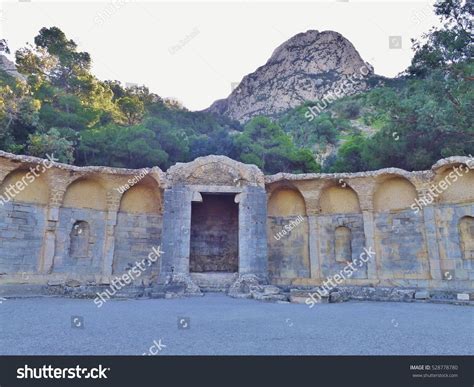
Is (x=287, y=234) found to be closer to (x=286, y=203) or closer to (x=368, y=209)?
(x=286, y=203)

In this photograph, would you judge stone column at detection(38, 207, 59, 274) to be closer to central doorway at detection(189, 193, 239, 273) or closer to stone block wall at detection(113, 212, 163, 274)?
stone block wall at detection(113, 212, 163, 274)

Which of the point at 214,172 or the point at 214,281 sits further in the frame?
the point at 214,172

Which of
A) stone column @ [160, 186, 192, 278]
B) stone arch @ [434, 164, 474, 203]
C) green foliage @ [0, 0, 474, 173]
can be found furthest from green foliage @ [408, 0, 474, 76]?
stone column @ [160, 186, 192, 278]

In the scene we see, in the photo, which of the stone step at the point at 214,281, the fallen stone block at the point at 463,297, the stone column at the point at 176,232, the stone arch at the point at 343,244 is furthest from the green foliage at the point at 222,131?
the stone step at the point at 214,281

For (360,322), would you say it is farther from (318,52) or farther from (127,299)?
(318,52)

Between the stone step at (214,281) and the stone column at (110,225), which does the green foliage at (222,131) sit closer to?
the stone column at (110,225)

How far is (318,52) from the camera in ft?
208

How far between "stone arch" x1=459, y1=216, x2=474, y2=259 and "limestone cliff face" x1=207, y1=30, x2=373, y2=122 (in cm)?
4606

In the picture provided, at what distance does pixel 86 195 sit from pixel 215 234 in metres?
6.57

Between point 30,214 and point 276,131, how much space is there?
51.3ft

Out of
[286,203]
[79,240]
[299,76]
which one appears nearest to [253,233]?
[286,203]

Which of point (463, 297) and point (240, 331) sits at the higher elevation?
point (463, 297)

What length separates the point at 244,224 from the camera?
1414cm
